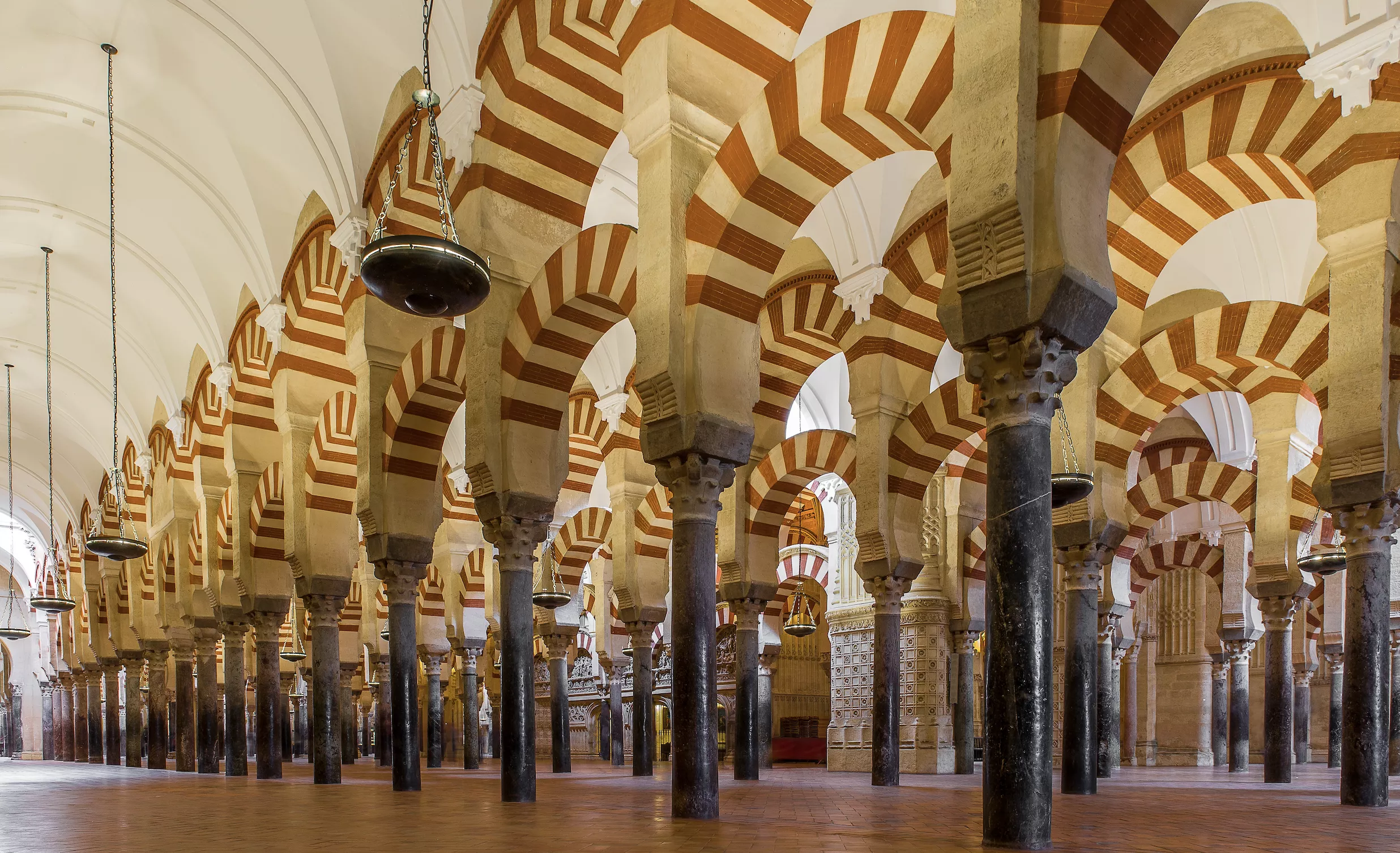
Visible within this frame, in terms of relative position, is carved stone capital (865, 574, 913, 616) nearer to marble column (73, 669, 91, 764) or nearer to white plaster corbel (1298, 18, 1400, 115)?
white plaster corbel (1298, 18, 1400, 115)

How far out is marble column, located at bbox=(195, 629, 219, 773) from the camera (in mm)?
13750

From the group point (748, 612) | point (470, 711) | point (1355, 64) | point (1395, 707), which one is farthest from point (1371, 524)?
point (470, 711)

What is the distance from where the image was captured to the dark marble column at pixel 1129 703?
52.6 feet

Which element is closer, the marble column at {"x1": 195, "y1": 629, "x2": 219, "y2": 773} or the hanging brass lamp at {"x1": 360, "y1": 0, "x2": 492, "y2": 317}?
the hanging brass lamp at {"x1": 360, "y1": 0, "x2": 492, "y2": 317}

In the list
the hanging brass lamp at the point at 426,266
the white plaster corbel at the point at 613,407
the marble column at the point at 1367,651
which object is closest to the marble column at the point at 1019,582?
the hanging brass lamp at the point at 426,266

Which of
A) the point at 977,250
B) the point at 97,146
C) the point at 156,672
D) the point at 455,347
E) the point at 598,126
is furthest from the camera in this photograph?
the point at 156,672

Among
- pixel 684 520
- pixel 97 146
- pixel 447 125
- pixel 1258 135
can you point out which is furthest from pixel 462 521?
pixel 1258 135

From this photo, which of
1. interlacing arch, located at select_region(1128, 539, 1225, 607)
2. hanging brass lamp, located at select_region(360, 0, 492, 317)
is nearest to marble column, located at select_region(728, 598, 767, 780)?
hanging brass lamp, located at select_region(360, 0, 492, 317)

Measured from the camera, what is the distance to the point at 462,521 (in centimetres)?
1421

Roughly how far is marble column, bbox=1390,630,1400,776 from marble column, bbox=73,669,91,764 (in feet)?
76.5

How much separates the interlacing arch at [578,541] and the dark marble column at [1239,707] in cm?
825

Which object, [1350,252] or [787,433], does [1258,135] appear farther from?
[787,433]

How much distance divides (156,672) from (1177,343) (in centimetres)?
1629

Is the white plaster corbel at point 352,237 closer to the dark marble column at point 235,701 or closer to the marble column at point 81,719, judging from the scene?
the dark marble column at point 235,701
